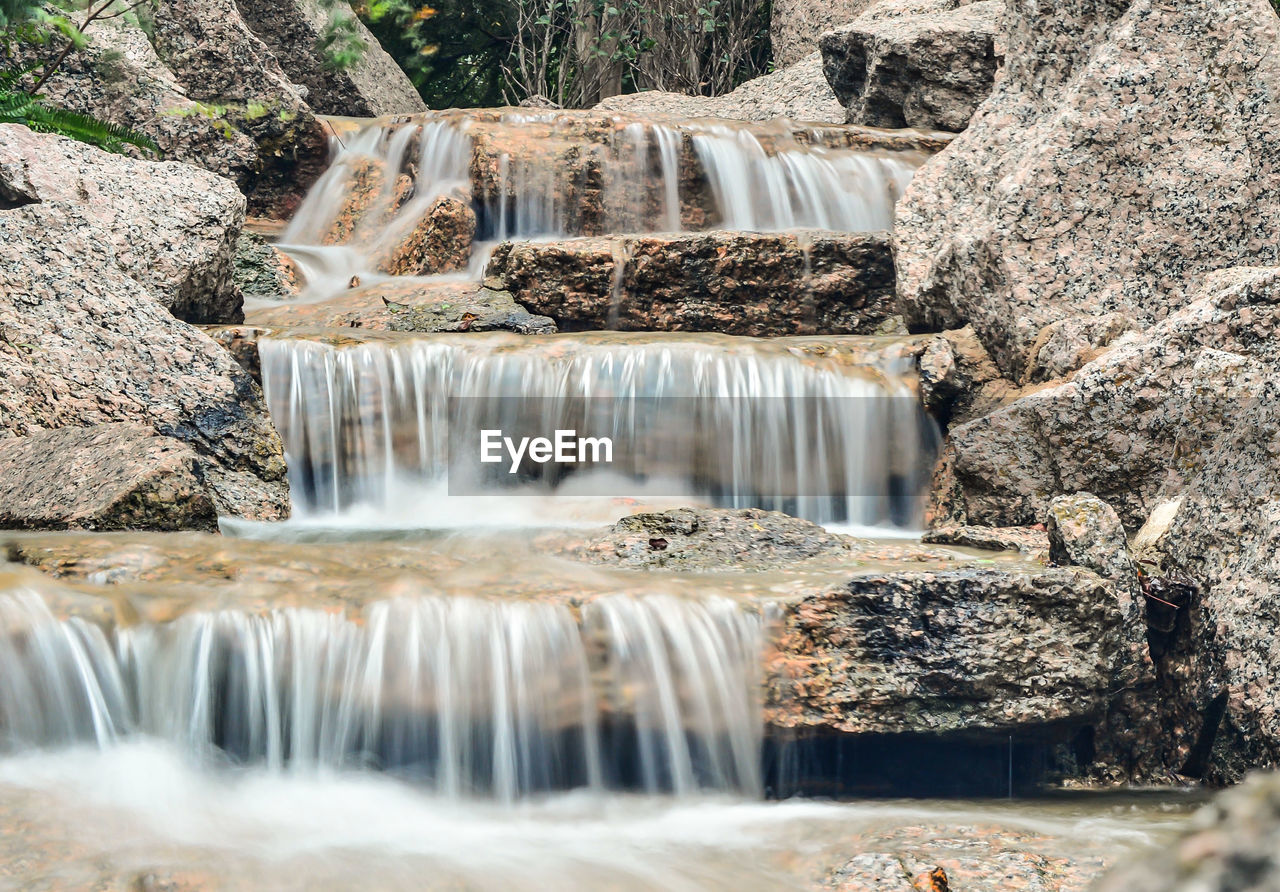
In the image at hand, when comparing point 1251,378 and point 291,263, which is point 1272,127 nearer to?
point 1251,378

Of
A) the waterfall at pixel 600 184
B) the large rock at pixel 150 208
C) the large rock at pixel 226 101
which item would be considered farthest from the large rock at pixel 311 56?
the large rock at pixel 150 208

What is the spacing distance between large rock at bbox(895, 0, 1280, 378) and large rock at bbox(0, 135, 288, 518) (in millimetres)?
3538

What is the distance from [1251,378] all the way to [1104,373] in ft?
1.99

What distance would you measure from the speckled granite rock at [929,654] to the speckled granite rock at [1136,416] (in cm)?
119

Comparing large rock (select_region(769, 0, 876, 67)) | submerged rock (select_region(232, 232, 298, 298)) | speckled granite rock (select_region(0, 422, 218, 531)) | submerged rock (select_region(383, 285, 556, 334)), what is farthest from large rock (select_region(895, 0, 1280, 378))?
large rock (select_region(769, 0, 876, 67))

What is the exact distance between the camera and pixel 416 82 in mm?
18469

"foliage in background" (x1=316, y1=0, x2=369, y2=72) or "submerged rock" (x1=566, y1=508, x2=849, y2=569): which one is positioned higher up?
"foliage in background" (x1=316, y1=0, x2=369, y2=72)

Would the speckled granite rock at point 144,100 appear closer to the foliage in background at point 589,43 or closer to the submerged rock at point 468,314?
the submerged rock at point 468,314

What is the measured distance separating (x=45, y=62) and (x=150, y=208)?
3.25m

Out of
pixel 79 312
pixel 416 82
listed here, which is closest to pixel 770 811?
pixel 79 312

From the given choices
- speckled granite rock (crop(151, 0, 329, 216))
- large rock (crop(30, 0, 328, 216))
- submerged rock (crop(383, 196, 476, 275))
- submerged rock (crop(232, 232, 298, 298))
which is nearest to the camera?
submerged rock (crop(232, 232, 298, 298))

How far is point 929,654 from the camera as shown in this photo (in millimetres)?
3613

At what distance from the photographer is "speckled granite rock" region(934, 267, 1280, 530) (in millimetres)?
4441

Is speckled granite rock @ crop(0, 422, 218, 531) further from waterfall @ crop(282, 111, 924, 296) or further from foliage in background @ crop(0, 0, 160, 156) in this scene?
waterfall @ crop(282, 111, 924, 296)
